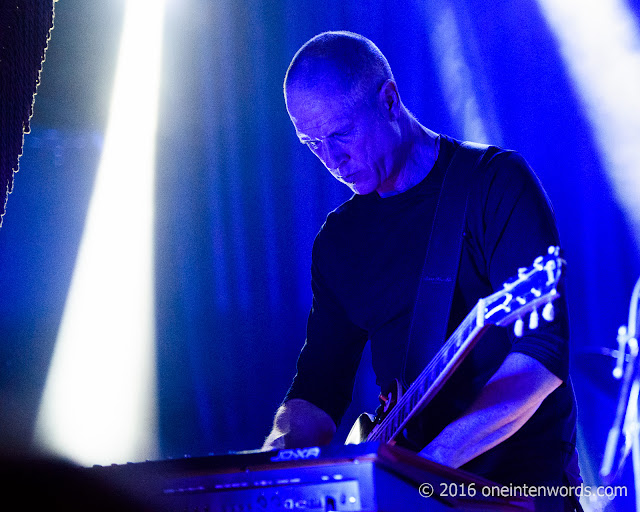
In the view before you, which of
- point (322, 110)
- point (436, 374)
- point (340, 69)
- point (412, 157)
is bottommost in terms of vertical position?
point (436, 374)

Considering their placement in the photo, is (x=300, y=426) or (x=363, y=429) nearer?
(x=363, y=429)

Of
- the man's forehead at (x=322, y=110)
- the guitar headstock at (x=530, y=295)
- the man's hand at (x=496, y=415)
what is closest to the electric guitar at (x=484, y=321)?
the guitar headstock at (x=530, y=295)

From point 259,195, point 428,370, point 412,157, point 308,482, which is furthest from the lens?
point 259,195

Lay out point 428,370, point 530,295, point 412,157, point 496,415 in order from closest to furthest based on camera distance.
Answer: point 530,295, point 496,415, point 428,370, point 412,157

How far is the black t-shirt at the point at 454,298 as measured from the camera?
192 cm

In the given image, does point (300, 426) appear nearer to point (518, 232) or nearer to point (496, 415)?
point (496, 415)

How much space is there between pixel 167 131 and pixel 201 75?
18.7 inches

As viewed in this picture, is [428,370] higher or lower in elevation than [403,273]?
lower

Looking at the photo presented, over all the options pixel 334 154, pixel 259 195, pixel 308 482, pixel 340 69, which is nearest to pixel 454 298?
pixel 334 154

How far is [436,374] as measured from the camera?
185 cm

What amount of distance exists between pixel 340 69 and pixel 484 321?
107 cm

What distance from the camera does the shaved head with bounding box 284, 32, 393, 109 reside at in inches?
92.4

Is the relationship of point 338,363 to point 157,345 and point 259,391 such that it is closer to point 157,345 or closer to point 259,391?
point 259,391

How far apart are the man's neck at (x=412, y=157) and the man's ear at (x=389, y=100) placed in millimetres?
51
